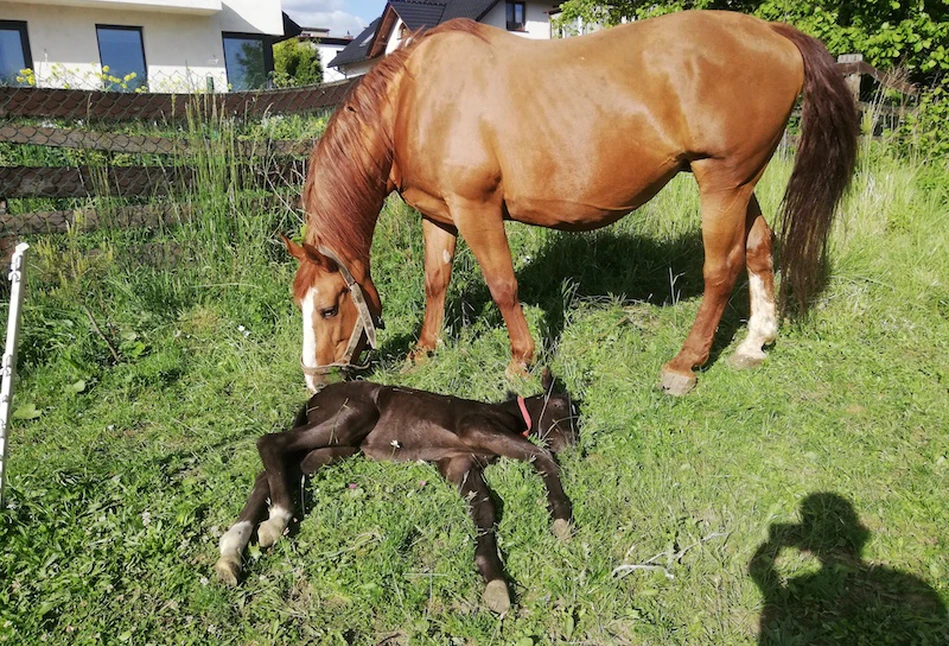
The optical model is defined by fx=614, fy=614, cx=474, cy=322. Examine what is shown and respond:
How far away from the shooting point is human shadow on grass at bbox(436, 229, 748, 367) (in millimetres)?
4344

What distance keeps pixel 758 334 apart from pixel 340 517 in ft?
8.68

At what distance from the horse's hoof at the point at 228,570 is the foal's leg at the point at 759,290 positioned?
287cm

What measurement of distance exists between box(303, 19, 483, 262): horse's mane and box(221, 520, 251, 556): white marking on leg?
4.85 ft

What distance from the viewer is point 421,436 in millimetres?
2865

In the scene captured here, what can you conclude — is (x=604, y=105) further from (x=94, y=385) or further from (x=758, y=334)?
(x=94, y=385)

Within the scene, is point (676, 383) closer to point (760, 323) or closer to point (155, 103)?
point (760, 323)

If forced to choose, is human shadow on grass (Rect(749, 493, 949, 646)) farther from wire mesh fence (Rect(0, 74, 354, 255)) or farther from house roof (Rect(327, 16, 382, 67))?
house roof (Rect(327, 16, 382, 67))

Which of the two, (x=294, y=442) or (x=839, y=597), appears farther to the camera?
(x=294, y=442)

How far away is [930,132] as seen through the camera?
6.42 meters

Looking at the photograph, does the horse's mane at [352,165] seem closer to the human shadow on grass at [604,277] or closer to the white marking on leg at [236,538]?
the human shadow on grass at [604,277]

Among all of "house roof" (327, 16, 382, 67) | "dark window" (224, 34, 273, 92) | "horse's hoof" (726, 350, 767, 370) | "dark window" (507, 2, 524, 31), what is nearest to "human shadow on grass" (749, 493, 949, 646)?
Result: "horse's hoof" (726, 350, 767, 370)

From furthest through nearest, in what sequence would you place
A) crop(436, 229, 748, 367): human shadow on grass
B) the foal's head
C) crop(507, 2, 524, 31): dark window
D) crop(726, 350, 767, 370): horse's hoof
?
crop(507, 2, 524, 31): dark window
crop(436, 229, 748, 367): human shadow on grass
crop(726, 350, 767, 370): horse's hoof
the foal's head

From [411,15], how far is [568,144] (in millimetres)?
30602

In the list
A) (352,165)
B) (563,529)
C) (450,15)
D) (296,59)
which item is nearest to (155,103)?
(352,165)
